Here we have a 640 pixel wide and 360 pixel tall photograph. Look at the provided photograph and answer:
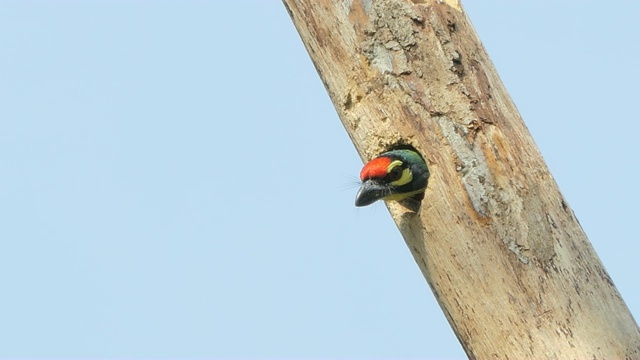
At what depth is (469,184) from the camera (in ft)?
16.2

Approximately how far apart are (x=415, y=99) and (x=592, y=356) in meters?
1.57

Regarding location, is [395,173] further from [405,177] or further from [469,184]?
[469,184]

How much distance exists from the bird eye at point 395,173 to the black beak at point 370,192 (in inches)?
6.3

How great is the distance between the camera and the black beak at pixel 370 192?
536 centimetres

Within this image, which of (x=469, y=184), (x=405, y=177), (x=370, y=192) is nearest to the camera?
(x=469, y=184)

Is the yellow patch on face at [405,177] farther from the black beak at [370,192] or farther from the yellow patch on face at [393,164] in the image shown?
the black beak at [370,192]

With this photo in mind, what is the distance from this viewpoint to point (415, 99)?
514 centimetres

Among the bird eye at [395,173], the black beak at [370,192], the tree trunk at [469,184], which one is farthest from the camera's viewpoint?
the black beak at [370,192]

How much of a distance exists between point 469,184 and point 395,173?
415mm

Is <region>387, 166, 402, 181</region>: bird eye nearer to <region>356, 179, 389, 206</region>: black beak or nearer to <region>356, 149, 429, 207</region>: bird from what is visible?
<region>356, 149, 429, 207</region>: bird

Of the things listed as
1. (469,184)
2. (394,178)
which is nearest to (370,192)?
(394,178)

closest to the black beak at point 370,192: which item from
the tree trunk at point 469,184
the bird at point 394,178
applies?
the bird at point 394,178

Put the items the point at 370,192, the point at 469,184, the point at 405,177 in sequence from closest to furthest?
the point at 469,184 → the point at 405,177 → the point at 370,192

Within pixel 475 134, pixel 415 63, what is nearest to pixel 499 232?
pixel 475 134
